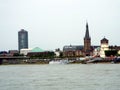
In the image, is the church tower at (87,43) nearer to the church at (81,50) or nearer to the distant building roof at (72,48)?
the church at (81,50)

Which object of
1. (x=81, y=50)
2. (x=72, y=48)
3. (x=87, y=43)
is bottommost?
(x=81, y=50)

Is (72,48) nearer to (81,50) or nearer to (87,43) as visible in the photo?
(81,50)

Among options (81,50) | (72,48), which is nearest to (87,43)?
(81,50)

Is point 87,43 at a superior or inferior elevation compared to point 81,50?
superior

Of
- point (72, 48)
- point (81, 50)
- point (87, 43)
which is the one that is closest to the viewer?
point (87, 43)

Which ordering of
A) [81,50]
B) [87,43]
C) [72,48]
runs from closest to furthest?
1. [87,43]
2. [81,50]
3. [72,48]

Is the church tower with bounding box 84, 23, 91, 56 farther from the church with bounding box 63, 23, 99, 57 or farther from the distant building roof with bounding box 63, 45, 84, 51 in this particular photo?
the distant building roof with bounding box 63, 45, 84, 51

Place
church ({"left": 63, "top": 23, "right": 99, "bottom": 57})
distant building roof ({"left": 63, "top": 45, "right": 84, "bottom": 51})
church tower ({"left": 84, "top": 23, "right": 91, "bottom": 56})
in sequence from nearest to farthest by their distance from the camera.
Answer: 1. church tower ({"left": 84, "top": 23, "right": 91, "bottom": 56})
2. church ({"left": 63, "top": 23, "right": 99, "bottom": 57})
3. distant building roof ({"left": 63, "top": 45, "right": 84, "bottom": 51})

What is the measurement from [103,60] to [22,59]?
3894 cm

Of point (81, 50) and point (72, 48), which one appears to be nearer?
point (81, 50)

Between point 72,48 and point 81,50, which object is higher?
point 72,48

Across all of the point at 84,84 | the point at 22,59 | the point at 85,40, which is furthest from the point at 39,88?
the point at 85,40

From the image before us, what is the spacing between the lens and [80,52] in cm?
17425

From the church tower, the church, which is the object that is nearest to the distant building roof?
the church
